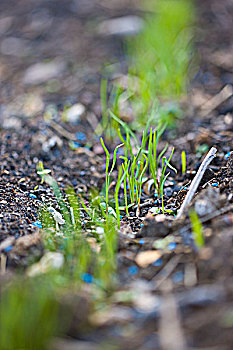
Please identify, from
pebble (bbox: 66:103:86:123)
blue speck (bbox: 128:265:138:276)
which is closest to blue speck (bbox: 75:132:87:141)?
pebble (bbox: 66:103:86:123)

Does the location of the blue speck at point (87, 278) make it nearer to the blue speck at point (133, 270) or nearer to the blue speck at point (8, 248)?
the blue speck at point (133, 270)

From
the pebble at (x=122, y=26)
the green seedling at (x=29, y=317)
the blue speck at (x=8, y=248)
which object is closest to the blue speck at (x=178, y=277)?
the green seedling at (x=29, y=317)

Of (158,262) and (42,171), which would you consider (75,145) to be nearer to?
(42,171)

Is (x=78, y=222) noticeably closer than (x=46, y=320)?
No

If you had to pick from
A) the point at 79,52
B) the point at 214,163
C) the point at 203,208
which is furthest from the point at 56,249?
the point at 79,52

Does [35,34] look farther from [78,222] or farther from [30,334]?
[30,334]

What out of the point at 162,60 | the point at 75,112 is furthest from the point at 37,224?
the point at 162,60

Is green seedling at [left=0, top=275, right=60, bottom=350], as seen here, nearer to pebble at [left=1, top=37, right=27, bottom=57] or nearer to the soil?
the soil
